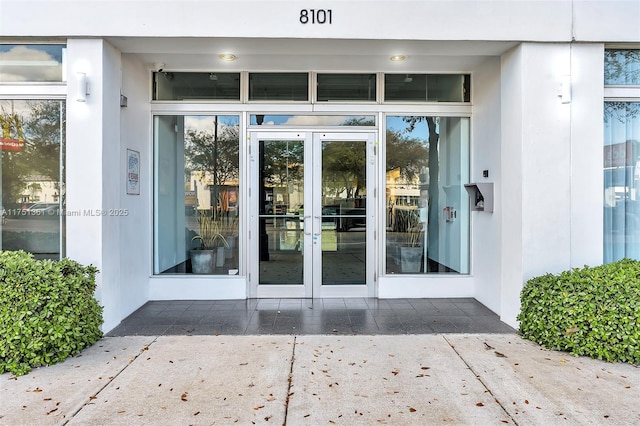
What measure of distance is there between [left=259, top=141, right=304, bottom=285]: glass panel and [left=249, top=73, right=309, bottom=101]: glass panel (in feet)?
2.04

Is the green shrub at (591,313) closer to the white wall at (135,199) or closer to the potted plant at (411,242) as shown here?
the potted plant at (411,242)

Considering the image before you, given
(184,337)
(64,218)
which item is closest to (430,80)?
(184,337)

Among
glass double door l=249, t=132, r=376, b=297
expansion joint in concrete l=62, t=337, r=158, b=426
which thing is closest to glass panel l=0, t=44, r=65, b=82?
glass double door l=249, t=132, r=376, b=297

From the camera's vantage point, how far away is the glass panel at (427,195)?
223 inches

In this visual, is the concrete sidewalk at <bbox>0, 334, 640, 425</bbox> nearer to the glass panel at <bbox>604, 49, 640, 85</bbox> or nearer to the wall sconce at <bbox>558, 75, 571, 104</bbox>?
the wall sconce at <bbox>558, 75, 571, 104</bbox>

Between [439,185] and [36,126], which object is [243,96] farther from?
[439,185]

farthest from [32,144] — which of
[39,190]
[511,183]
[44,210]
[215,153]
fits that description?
[511,183]

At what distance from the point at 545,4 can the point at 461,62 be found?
42.9 inches

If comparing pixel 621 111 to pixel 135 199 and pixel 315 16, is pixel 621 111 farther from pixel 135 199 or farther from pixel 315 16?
pixel 135 199

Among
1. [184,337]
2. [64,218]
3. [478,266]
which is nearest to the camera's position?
[184,337]

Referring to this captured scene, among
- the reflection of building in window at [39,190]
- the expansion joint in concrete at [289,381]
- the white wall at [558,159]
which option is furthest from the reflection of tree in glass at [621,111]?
the reflection of building in window at [39,190]

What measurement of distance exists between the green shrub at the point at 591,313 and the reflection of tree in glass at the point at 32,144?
5.16 metres

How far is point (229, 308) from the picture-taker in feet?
16.7

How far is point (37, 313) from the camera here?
323 centimetres
